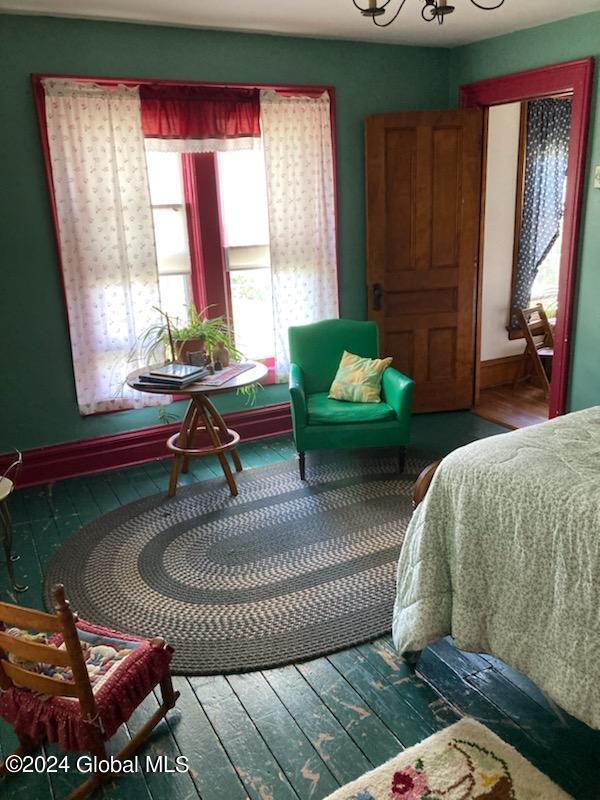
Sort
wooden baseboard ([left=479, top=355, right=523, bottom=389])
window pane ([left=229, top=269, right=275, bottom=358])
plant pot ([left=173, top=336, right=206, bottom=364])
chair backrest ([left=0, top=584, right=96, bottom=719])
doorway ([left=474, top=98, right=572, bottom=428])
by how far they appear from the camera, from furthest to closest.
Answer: wooden baseboard ([left=479, top=355, right=523, bottom=389]), doorway ([left=474, top=98, right=572, bottom=428]), window pane ([left=229, top=269, right=275, bottom=358]), plant pot ([left=173, top=336, right=206, bottom=364]), chair backrest ([left=0, top=584, right=96, bottom=719])

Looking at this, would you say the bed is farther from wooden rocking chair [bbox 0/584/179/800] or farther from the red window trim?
the red window trim

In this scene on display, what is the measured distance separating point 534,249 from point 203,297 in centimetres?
302

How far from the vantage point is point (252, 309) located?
15.8 feet

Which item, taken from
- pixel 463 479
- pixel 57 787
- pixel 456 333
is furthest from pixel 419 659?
pixel 456 333

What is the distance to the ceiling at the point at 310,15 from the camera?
370cm

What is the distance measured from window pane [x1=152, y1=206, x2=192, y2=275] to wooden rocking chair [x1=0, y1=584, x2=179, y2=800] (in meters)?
2.80

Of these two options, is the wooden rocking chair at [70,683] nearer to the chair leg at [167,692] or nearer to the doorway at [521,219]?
the chair leg at [167,692]

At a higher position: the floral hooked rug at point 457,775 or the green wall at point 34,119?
the green wall at point 34,119

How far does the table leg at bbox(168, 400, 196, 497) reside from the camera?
403 cm

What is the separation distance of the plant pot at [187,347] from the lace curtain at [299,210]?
82 cm

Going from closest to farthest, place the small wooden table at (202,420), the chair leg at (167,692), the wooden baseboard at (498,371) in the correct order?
the chair leg at (167,692) < the small wooden table at (202,420) < the wooden baseboard at (498,371)

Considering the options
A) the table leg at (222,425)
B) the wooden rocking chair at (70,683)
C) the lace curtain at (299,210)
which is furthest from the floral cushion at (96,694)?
the lace curtain at (299,210)

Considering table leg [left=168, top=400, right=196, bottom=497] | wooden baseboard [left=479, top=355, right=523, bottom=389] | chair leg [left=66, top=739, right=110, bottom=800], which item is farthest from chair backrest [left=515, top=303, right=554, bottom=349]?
chair leg [left=66, top=739, right=110, bottom=800]

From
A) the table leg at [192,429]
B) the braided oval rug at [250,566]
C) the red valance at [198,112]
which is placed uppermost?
the red valance at [198,112]
